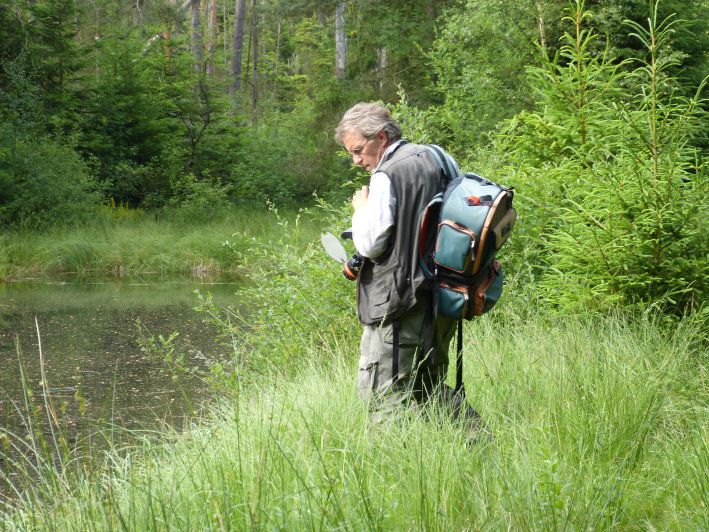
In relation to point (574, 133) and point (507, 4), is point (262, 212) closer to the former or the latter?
point (507, 4)

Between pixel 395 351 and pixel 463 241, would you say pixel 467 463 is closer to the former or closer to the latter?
pixel 395 351

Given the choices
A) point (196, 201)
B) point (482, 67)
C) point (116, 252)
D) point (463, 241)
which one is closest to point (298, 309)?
point (463, 241)

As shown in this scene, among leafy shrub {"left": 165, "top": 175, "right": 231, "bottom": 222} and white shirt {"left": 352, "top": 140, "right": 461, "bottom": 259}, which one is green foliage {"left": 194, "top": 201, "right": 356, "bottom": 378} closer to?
white shirt {"left": 352, "top": 140, "right": 461, "bottom": 259}

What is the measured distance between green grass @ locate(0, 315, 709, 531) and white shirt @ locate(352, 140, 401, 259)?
0.70 m

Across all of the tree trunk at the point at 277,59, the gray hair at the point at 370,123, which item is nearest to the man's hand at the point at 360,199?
the gray hair at the point at 370,123

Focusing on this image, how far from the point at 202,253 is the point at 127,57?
7.88 m

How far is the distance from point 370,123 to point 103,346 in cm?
734

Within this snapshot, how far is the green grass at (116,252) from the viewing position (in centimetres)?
1753

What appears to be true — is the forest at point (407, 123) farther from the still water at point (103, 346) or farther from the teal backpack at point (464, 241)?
the still water at point (103, 346)

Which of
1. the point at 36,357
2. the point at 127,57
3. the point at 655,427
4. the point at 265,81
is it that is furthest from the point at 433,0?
the point at 265,81

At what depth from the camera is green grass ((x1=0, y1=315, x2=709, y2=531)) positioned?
2.82 metres

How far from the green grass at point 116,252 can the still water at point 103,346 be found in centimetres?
97

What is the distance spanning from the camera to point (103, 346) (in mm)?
10797

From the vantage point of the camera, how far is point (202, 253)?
18766 mm
